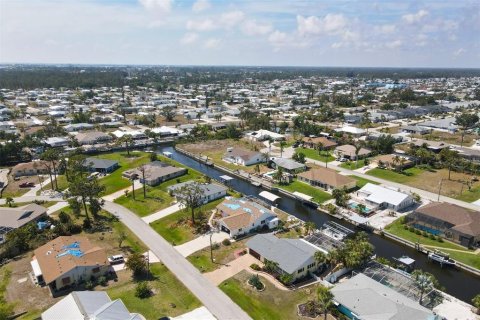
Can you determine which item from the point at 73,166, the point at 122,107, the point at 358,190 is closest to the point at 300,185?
the point at 358,190

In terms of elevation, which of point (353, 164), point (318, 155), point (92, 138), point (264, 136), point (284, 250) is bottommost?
point (353, 164)

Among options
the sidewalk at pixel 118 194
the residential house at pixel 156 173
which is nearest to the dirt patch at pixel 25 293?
the sidewalk at pixel 118 194

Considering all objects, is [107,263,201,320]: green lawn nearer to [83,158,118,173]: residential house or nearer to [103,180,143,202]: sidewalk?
[103,180,143,202]: sidewalk

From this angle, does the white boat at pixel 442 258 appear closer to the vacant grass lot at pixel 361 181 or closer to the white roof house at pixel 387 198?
the white roof house at pixel 387 198

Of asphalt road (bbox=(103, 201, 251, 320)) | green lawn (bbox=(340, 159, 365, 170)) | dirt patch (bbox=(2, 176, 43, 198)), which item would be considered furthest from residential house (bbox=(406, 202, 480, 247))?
dirt patch (bbox=(2, 176, 43, 198))

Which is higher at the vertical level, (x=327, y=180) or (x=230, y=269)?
(x=327, y=180)

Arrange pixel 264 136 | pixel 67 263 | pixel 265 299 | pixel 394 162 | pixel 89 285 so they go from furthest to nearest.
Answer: pixel 264 136, pixel 394 162, pixel 67 263, pixel 89 285, pixel 265 299

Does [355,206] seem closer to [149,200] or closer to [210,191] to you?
[210,191]

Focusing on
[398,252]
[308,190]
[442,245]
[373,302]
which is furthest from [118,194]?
[442,245]
